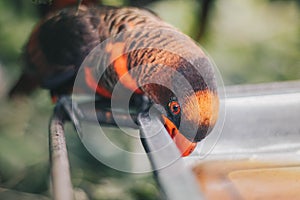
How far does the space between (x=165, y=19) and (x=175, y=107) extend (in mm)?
701

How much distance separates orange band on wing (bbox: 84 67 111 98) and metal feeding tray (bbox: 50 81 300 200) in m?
0.26

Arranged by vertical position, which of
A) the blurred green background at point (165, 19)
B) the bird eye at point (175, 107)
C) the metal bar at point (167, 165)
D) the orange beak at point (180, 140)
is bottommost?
the blurred green background at point (165, 19)

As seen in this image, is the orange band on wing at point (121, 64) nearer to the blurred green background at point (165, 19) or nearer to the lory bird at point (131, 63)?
the lory bird at point (131, 63)

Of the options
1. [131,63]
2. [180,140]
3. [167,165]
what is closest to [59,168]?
[167,165]

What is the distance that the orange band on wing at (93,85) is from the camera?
151 cm

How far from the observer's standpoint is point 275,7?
1.91 m

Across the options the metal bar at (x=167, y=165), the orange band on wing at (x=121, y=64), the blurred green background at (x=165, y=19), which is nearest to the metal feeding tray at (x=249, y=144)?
the metal bar at (x=167, y=165)

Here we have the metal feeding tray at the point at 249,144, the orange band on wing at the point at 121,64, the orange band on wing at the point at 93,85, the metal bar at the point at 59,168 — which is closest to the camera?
the metal bar at the point at 59,168

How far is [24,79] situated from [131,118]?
59cm

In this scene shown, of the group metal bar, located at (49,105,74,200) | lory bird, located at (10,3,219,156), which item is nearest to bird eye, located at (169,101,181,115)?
lory bird, located at (10,3,219,156)

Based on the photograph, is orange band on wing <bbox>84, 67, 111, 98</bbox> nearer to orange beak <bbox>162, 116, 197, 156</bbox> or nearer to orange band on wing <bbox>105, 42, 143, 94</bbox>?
orange band on wing <bbox>105, 42, 143, 94</bbox>

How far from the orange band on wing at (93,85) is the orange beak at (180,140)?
43 centimetres

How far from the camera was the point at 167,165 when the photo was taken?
852mm

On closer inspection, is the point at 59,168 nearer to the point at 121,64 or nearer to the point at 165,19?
the point at 121,64
